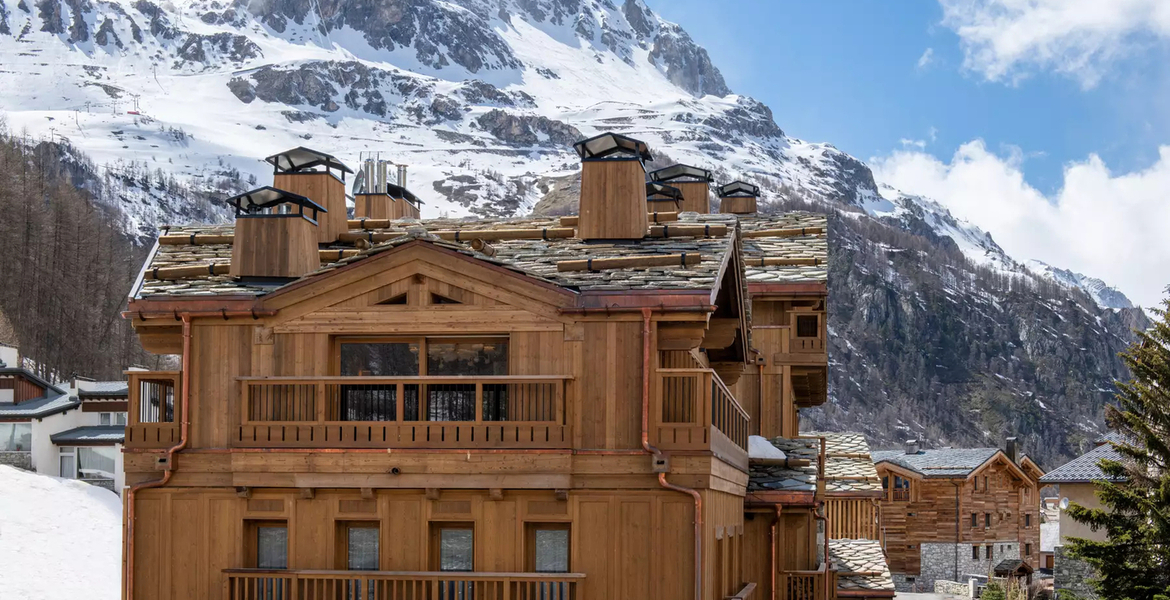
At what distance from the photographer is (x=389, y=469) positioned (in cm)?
1877

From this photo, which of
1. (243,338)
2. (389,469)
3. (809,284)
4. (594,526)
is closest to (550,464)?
(594,526)

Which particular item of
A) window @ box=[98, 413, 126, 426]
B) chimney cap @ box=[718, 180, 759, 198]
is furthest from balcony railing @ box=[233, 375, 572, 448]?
window @ box=[98, 413, 126, 426]

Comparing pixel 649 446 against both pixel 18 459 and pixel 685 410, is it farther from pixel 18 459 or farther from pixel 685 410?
pixel 18 459

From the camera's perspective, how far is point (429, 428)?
18734 mm

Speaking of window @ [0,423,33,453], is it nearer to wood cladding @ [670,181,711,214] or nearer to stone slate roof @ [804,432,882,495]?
stone slate roof @ [804,432,882,495]

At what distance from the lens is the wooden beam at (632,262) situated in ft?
64.8

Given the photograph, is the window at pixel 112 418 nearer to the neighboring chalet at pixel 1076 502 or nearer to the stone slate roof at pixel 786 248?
the neighboring chalet at pixel 1076 502

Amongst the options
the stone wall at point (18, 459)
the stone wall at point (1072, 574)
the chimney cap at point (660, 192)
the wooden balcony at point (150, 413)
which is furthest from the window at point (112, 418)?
the wooden balcony at point (150, 413)

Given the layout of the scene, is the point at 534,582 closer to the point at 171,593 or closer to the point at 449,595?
the point at 449,595

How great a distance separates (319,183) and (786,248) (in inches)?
436

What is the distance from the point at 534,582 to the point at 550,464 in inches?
62.3

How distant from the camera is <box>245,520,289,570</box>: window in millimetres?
19531

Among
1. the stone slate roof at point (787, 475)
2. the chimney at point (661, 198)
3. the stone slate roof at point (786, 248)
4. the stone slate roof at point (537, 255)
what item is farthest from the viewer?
the chimney at point (661, 198)

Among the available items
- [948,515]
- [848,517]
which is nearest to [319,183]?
[848,517]
